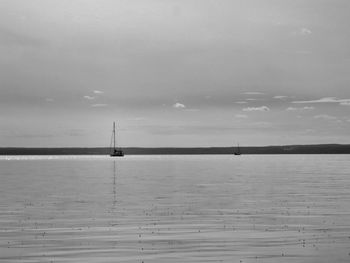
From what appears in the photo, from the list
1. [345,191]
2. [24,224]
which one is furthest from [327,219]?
[345,191]

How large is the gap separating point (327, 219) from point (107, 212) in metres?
15.8

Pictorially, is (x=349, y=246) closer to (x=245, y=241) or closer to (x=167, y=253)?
(x=245, y=241)

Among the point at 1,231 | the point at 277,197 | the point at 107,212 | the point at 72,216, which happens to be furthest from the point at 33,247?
the point at 277,197

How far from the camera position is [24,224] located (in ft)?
125

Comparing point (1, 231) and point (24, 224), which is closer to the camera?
point (1, 231)

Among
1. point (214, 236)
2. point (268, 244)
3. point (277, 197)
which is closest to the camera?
point (268, 244)

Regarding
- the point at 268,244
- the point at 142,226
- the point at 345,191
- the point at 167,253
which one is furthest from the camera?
the point at 345,191

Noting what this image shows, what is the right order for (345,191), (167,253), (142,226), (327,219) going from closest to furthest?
(167,253)
(142,226)
(327,219)
(345,191)

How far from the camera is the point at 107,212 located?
45750 millimetres

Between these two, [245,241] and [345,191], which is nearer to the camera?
[245,241]

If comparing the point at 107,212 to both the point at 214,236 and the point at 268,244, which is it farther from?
the point at 268,244

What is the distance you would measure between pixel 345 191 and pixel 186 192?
17.2 metres

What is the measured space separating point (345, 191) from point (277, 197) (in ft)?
36.3

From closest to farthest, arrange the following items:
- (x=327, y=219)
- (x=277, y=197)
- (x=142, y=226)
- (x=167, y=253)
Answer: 1. (x=167, y=253)
2. (x=142, y=226)
3. (x=327, y=219)
4. (x=277, y=197)
